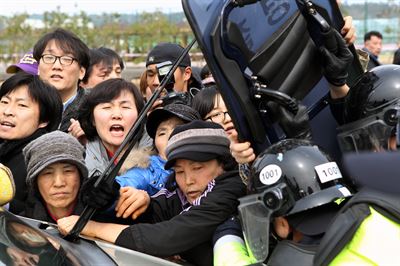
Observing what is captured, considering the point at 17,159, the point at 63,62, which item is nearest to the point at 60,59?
the point at 63,62

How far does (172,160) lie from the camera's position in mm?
2777

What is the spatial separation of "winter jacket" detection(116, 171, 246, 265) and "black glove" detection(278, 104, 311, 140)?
1.06ft

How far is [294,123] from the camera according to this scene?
2.57 metres

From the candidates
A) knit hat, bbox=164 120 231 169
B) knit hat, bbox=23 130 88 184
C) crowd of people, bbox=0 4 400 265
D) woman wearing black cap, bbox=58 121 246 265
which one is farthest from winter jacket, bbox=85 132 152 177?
knit hat, bbox=164 120 231 169

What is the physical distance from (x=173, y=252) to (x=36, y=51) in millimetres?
2755

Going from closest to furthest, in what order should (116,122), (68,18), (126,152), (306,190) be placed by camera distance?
(306,190)
(126,152)
(116,122)
(68,18)

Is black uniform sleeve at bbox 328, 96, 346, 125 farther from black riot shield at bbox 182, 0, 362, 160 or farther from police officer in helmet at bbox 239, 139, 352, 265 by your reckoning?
police officer in helmet at bbox 239, 139, 352, 265

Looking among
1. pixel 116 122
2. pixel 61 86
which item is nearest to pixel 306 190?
pixel 116 122

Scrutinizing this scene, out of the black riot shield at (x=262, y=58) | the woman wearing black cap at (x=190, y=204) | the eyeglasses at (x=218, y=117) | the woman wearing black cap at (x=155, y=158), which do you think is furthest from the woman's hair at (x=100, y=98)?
the black riot shield at (x=262, y=58)

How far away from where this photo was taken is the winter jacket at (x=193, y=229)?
2467 mm

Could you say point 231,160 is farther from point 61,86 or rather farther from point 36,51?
point 36,51

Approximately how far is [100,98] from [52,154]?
2.27 ft

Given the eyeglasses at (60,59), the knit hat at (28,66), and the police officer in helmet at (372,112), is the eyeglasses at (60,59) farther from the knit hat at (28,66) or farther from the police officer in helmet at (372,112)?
the police officer in helmet at (372,112)

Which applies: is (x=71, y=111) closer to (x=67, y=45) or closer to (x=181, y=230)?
(x=67, y=45)
